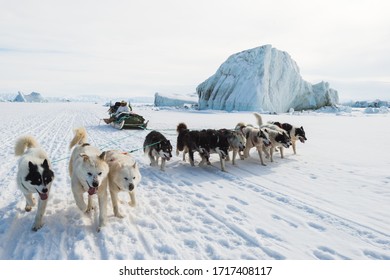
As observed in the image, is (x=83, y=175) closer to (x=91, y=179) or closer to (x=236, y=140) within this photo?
(x=91, y=179)

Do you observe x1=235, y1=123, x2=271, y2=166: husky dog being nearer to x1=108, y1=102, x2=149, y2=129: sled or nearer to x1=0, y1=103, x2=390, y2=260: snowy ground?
x1=0, y1=103, x2=390, y2=260: snowy ground

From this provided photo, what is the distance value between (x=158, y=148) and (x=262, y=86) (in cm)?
3011

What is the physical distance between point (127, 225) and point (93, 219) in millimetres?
510

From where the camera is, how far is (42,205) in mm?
3840

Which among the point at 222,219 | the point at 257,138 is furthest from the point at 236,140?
the point at 222,219

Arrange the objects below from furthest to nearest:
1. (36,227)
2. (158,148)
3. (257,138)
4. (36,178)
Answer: (257,138) → (158,148) → (36,227) → (36,178)

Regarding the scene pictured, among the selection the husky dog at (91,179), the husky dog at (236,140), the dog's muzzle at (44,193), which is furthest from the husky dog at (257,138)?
the dog's muzzle at (44,193)

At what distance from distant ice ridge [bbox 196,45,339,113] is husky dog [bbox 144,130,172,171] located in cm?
2907

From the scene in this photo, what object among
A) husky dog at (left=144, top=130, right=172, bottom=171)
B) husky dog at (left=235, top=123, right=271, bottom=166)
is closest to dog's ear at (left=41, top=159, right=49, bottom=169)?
husky dog at (left=144, top=130, right=172, bottom=171)

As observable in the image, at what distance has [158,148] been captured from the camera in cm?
698

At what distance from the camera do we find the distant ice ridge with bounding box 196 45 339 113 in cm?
3550
